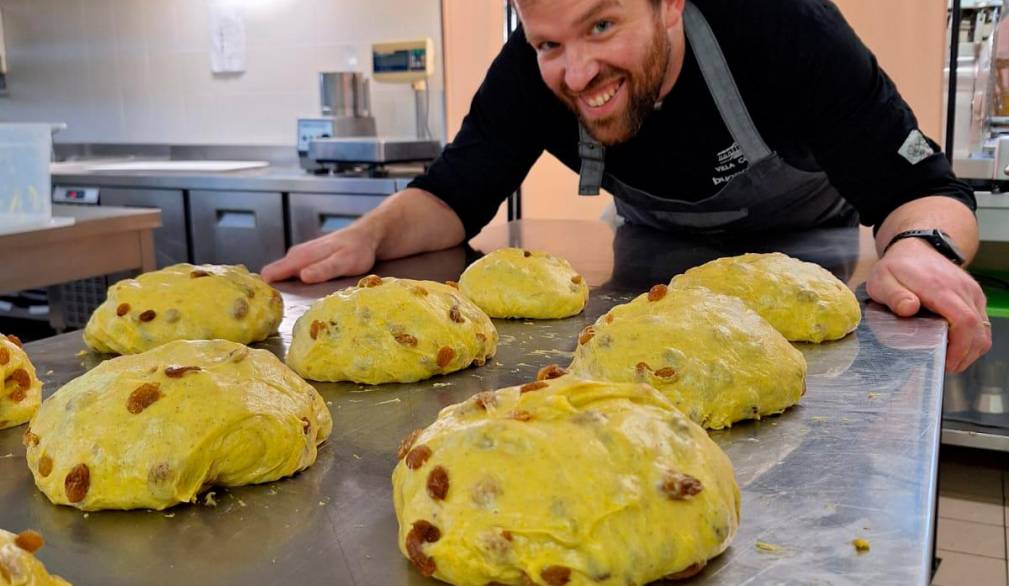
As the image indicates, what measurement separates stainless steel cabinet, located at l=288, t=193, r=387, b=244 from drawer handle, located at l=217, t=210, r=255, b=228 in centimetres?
23

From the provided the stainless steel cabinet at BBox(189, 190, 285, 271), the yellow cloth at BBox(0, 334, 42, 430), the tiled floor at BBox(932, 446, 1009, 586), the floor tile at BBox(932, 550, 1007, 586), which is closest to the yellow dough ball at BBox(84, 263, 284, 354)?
the yellow cloth at BBox(0, 334, 42, 430)

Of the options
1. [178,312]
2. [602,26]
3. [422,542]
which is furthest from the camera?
[602,26]

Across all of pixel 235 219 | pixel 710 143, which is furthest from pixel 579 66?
pixel 235 219

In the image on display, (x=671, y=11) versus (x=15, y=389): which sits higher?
(x=671, y=11)

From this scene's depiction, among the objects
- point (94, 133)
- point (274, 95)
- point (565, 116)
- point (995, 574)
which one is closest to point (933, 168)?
point (565, 116)

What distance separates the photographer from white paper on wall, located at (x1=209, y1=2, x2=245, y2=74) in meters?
4.86

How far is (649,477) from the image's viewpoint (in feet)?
2.68

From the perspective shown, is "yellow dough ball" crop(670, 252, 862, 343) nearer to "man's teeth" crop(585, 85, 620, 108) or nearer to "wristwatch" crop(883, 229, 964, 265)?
"wristwatch" crop(883, 229, 964, 265)

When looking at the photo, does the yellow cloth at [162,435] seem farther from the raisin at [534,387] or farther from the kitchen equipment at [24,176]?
the kitchen equipment at [24,176]

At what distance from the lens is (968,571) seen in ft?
8.77

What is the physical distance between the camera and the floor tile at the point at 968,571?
2.62m

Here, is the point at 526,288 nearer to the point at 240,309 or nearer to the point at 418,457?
the point at 240,309

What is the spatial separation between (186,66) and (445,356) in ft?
14.1

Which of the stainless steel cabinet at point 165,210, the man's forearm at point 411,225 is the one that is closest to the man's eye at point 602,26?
the man's forearm at point 411,225
